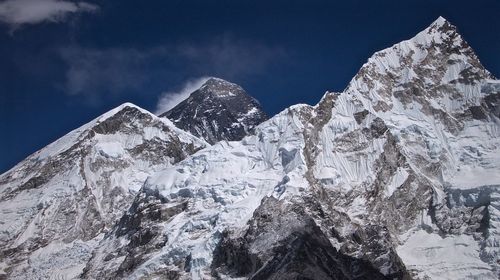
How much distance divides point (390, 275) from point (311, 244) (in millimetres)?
16393

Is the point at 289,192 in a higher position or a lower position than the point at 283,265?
higher

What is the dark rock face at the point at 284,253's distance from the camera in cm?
17965

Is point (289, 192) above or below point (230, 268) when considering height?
above

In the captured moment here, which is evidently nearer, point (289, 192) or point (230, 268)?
point (230, 268)

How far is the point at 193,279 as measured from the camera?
7244 inches

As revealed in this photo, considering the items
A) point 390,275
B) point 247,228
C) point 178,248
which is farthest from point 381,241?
point 178,248

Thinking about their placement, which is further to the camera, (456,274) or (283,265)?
(456,274)

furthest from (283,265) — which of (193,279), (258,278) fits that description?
(193,279)

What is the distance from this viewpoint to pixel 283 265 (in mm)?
179250

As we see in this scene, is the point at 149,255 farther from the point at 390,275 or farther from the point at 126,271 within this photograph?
the point at 390,275

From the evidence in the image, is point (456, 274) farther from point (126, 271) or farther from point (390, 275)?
Result: point (126, 271)

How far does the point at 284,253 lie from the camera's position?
181875mm

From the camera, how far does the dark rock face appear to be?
180 metres

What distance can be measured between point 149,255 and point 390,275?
44678 mm
